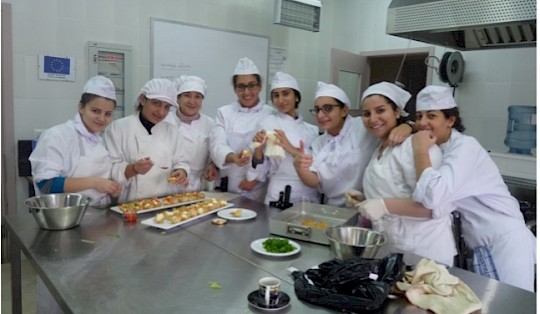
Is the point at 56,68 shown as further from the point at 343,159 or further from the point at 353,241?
the point at 353,241

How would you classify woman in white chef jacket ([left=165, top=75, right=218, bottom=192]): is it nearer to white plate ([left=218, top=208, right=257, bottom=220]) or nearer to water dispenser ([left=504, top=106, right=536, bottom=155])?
white plate ([left=218, top=208, right=257, bottom=220])

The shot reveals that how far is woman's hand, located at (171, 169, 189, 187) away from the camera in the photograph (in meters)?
2.55

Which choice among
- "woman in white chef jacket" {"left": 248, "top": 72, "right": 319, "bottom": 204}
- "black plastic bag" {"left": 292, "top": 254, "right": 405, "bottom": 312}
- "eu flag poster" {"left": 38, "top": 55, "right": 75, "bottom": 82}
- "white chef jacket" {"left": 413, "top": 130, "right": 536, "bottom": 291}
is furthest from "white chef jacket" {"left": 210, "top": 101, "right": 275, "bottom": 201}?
"eu flag poster" {"left": 38, "top": 55, "right": 75, "bottom": 82}

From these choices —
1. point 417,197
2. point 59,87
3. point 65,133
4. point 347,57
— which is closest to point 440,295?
point 417,197

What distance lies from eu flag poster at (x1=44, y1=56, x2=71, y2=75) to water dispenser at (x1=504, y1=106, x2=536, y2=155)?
3812 mm

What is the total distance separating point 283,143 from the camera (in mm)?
2504

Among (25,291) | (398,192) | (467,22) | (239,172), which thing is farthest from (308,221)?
(25,291)

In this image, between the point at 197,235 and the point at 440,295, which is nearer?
the point at 440,295

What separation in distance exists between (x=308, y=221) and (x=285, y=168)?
63 centimetres

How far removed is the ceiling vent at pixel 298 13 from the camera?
14.2 ft

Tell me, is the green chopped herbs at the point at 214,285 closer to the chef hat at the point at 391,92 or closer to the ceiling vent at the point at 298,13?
the chef hat at the point at 391,92

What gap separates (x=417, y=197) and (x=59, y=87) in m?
3.12

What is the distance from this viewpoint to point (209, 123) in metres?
3.13

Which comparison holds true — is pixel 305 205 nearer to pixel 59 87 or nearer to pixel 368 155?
pixel 368 155
